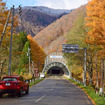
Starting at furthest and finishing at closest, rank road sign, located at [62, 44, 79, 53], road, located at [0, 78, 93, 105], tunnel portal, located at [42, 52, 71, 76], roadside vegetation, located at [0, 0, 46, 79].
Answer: tunnel portal, located at [42, 52, 71, 76]
road sign, located at [62, 44, 79, 53]
roadside vegetation, located at [0, 0, 46, 79]
road, located at [0, 78, 93, 105]

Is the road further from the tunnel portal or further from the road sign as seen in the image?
the tunnel portal

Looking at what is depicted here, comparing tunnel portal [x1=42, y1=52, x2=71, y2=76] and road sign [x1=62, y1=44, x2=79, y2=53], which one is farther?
tunnel portal [x1=42, y1=52, x2=71, y2=76]

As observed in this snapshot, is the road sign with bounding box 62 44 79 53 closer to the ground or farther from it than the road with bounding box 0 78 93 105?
farther from it

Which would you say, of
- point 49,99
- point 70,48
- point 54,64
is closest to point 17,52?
point 70,48

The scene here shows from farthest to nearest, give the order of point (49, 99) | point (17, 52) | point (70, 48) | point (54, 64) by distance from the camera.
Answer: point (54, 64), point (17, 52), point (70, 48), point (49, 99)

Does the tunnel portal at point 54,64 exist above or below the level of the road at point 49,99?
above

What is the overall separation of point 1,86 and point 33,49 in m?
79.4

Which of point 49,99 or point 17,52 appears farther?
point 17,52

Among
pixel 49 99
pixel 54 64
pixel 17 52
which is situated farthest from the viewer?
pixel 54 64

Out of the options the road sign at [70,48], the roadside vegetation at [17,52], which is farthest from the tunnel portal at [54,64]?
the road sign at [70,48]

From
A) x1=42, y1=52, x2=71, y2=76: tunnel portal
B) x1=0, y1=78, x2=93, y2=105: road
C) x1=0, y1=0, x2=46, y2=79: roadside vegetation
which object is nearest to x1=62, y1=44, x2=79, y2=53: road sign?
x1=0, y1=0, x2=46, y2=79: roadside vegetation

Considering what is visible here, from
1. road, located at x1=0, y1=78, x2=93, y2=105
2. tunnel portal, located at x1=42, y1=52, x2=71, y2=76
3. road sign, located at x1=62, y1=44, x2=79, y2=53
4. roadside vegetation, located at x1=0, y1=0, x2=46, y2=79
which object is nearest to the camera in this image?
road, located at x1=0, y1=78, x2=93, y2=105

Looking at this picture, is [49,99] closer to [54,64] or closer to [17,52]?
[17,52]

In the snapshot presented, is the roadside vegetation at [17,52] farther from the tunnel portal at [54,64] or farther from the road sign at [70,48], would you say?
the road sign at [70,48]
